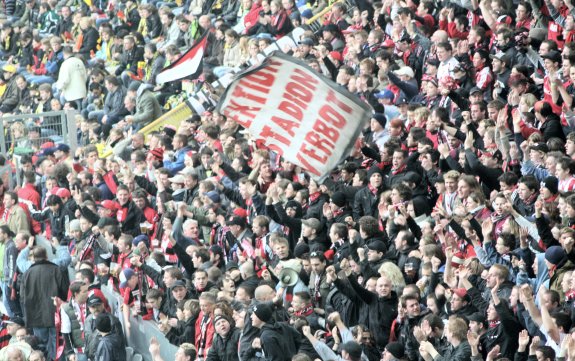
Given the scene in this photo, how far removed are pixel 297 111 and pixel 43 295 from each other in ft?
17.8

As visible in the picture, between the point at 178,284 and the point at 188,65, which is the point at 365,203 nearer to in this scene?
the point at 178,284

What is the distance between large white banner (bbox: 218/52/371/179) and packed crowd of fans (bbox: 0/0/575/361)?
1349mm

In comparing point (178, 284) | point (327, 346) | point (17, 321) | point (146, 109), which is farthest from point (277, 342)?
point (146, 109)

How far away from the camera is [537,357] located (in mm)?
11305

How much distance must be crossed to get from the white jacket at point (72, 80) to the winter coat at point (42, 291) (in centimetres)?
728

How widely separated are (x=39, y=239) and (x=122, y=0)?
8.35 meters

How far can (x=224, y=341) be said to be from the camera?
13.3 metres

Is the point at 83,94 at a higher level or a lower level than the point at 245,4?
lower

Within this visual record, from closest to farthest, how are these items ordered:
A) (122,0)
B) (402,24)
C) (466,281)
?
(466,281), (402,24), (122,0)

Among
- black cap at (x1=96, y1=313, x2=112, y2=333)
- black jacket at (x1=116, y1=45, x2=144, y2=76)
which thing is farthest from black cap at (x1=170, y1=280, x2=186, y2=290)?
black jacket at (x1=116, y1=45, x2=144, y2=76)

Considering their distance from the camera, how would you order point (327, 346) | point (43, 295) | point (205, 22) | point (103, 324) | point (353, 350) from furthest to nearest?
point (205, 22) → point (43, 295) → point (103, 324) → point (327, 346) → point (353, 350)

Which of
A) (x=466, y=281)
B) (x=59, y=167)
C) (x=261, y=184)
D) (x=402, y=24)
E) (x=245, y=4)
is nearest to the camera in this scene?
(x=466, y=281)

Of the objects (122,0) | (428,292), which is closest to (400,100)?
(428,292)

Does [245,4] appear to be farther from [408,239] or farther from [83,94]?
[408,239]
